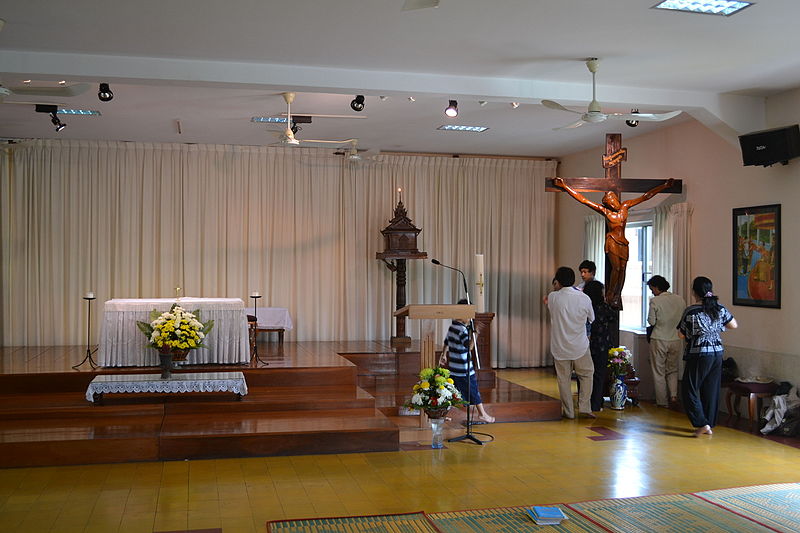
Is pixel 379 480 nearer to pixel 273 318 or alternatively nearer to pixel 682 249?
pixel 682 249

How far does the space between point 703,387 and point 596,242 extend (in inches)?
167

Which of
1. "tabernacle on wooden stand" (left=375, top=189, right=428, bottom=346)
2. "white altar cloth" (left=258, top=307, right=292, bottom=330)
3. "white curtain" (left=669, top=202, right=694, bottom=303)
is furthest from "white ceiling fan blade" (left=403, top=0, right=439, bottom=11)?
"white altar cloth" (left=258, top=307, right=292, bottom=330)

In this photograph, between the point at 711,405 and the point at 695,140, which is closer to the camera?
the point at 711,405

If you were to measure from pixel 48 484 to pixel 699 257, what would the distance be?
7468 millimetres

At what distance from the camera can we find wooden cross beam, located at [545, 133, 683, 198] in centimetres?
966

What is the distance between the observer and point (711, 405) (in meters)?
8.10

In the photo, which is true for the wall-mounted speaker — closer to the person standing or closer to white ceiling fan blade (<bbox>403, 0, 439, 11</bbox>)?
the person standing

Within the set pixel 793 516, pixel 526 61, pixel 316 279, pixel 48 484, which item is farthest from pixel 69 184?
pixel 793 516

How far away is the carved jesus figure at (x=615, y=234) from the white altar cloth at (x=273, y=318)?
177 inches

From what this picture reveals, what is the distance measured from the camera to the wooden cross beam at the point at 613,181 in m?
9.66

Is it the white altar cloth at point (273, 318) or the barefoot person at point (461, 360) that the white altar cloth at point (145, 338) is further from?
the barefoot person at point (461, 360)

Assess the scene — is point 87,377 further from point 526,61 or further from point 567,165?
point 567,165

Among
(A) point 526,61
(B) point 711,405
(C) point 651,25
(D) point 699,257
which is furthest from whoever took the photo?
(D) point 699,257

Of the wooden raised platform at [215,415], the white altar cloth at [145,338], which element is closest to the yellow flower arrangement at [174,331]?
the white altar cloth at [145,338]
